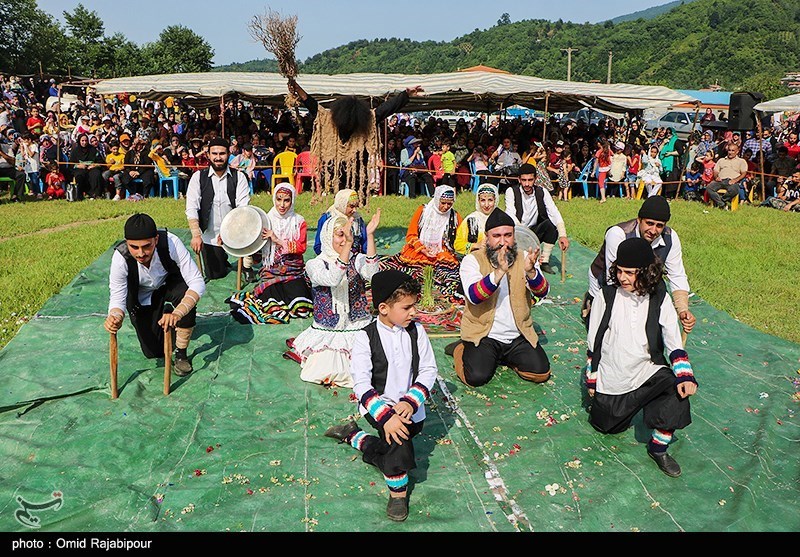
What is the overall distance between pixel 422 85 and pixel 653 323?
12318 millimetres

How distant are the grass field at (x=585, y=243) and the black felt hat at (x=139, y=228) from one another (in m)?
2.60

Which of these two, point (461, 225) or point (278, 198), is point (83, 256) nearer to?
point (278, 198)

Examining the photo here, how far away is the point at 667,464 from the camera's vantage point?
4.30m

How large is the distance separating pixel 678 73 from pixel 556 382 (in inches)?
2501

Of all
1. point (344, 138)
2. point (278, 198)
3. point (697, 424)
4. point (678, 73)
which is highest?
point (678, 73)

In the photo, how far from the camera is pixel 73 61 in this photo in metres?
54.2

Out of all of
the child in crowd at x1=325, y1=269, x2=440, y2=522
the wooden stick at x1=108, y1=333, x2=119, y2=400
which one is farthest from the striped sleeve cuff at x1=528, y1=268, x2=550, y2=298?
the wooden stick at x1=108, y1=333, x2=119, y2=400

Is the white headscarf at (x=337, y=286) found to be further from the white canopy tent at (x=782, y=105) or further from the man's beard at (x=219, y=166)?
the white canopy tent at (x=782, y=105)

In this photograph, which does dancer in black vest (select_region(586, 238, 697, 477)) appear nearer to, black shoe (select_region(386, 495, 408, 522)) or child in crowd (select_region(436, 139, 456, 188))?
black shoe (select_region(386, 495, 408, 522))

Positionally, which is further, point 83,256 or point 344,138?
point 83,256

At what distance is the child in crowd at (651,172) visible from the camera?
661 inches

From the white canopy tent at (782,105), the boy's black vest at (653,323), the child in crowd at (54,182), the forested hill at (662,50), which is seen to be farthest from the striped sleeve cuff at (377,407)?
the forested hill at (662,50)

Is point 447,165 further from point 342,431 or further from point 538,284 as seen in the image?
point 342,431
